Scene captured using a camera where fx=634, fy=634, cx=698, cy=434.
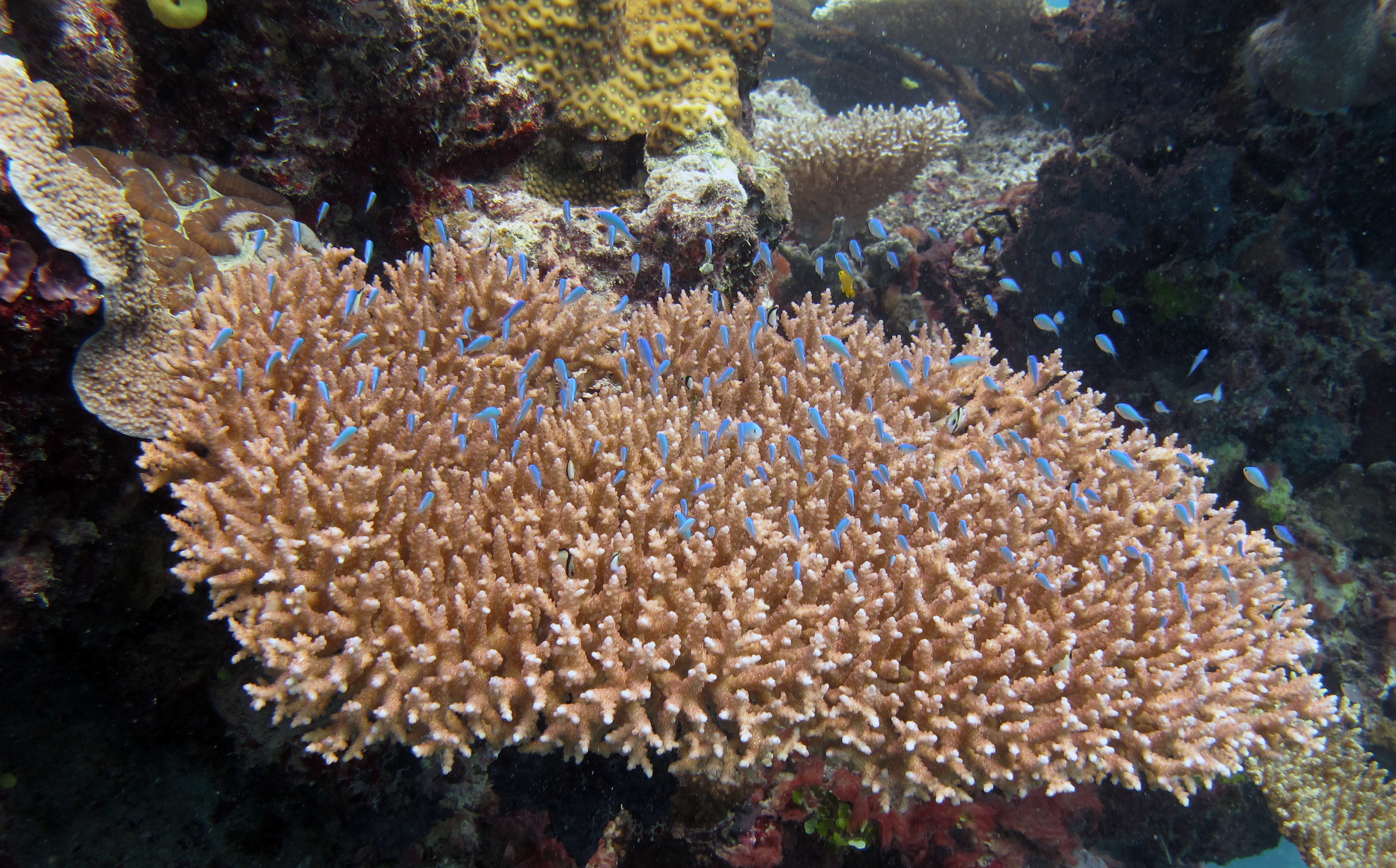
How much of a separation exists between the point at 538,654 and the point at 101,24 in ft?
12.5

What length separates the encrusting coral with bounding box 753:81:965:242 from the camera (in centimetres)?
771

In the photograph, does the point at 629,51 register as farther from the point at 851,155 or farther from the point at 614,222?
the point at 851,155

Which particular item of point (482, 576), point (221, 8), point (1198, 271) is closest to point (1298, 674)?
point (1198, 271)

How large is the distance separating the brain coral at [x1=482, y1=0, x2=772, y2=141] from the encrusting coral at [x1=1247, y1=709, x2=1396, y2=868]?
734 centimetres

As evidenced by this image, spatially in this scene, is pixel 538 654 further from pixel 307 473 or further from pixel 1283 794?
pixel 1283 794

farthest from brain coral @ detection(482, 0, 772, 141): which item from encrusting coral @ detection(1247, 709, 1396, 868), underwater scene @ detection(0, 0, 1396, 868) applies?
encrusting coral @ detection(1247, 709, 1396, 868)

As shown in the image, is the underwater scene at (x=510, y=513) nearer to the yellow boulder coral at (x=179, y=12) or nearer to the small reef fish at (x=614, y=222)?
the yellow boulder coral at (x=179, y=12)

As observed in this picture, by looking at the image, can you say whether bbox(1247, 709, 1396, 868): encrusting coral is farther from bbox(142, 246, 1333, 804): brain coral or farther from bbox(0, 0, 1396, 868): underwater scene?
bbox(142, 246, 1333, 804): brain coral

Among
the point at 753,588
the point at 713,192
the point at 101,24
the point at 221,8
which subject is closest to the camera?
the point at 753,588

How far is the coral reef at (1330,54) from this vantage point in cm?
574

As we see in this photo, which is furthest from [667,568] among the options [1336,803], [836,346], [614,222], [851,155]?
[1336,803]

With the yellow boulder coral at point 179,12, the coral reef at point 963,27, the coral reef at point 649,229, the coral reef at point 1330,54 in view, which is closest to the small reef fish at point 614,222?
the coral reef at point 649,229

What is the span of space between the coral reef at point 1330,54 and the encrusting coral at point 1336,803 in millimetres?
5653

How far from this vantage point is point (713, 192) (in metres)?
4.77
